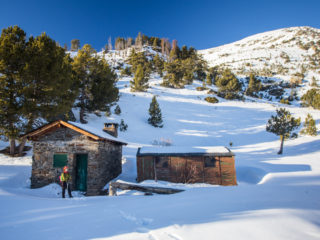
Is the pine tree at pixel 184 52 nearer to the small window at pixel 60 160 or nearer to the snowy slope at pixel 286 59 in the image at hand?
the snowy slope at pixel 286 59

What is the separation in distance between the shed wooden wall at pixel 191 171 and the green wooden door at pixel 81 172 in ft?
12.8

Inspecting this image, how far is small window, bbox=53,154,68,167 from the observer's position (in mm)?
10070

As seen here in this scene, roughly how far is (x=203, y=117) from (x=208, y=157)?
67.1 feet

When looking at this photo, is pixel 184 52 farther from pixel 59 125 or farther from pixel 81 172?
pixel 81 172

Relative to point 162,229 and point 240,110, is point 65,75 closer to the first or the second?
point 162,229

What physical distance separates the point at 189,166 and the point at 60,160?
8859 millimetres

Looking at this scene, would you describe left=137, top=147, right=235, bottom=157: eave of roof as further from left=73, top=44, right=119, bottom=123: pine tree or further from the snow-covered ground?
left=73, top=44, right=119, bottom=123: pine tree

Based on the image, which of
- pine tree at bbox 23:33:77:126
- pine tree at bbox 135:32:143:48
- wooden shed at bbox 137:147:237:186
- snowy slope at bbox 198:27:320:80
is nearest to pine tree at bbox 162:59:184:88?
pine tree at bbox 23:33:77:126

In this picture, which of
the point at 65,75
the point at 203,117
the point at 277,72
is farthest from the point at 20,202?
the point at 277,72

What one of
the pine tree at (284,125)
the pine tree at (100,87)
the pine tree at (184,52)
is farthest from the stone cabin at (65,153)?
the pine tree at (184,52)

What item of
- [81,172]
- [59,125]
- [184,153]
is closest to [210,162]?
[184,153]

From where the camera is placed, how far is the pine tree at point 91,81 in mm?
22203

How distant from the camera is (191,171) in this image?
12.6 m

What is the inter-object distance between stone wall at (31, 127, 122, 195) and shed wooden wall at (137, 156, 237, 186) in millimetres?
3634
